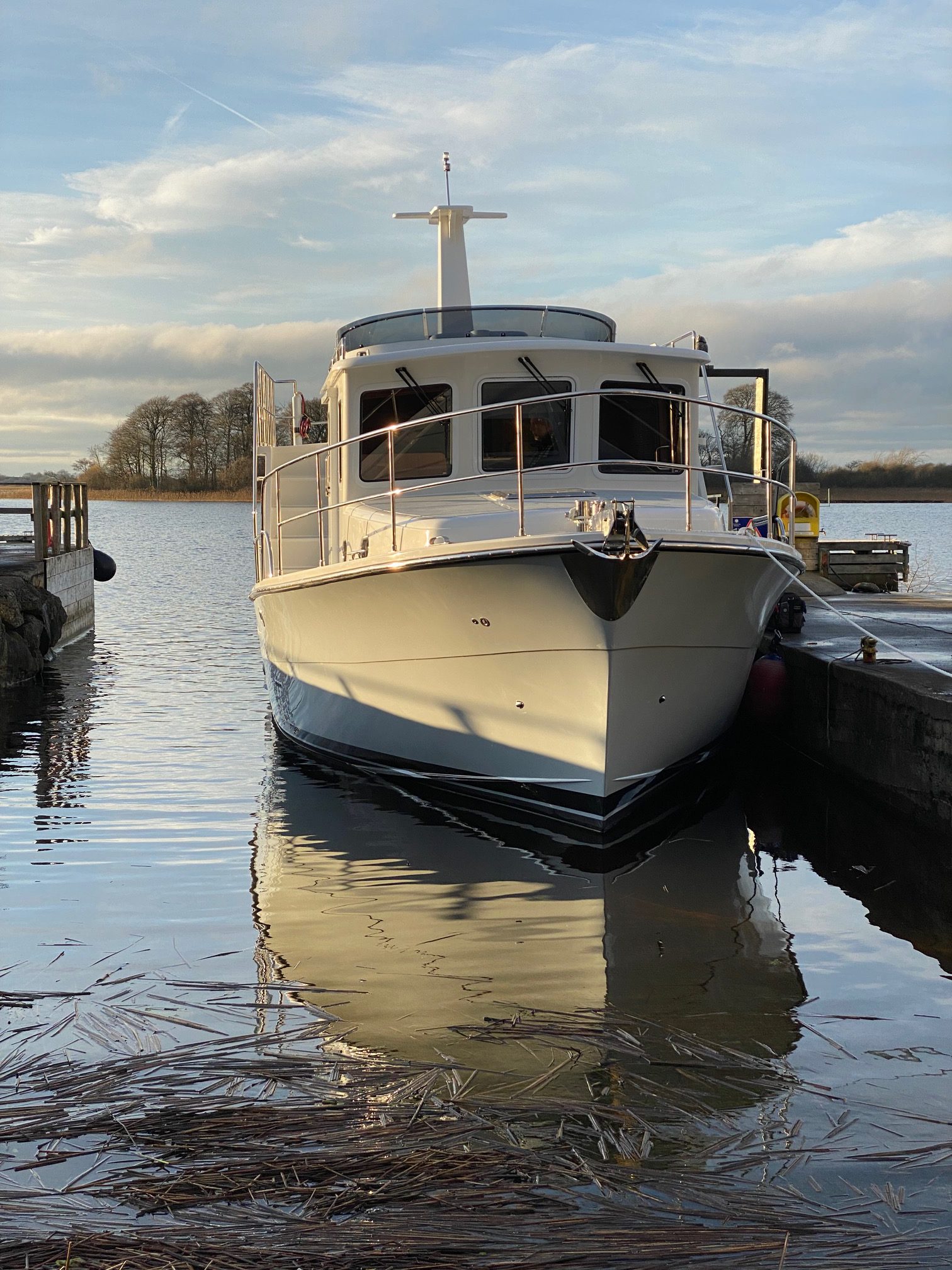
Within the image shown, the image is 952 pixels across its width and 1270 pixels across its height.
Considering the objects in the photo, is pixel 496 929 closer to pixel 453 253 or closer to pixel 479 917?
pixel 479 917

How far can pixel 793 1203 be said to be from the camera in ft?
10.8

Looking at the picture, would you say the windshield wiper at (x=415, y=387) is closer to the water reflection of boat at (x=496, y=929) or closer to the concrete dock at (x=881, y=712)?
the water reflection of boat at (x=496, y=929)

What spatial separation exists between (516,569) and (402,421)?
3043 millimetres

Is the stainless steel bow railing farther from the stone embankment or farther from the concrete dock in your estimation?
the stone embankment

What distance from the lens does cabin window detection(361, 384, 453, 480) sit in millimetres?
9148

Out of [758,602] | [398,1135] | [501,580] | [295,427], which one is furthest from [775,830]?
[295,427]

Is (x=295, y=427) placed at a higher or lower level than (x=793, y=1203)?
higher

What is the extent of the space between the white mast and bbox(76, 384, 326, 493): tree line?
178 ft

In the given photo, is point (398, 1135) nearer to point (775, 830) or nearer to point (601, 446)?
point (775, 830)

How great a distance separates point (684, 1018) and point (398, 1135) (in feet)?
5.38

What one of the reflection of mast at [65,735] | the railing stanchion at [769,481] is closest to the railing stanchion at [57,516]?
the reflection of mast at [65,735]

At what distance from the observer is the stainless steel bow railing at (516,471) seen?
7.02 metres

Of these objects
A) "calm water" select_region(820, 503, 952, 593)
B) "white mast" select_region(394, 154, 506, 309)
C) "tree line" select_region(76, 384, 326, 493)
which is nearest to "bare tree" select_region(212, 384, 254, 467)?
"tree line" select_region(76, 384, 326, 493)

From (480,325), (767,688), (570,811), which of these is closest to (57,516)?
(480,325)
